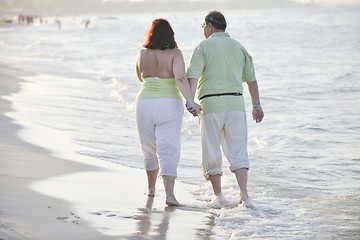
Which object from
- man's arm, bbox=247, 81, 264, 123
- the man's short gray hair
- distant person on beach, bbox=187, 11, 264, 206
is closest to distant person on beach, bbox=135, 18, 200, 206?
distant person on beach, bbox=187, 11, 264, 206

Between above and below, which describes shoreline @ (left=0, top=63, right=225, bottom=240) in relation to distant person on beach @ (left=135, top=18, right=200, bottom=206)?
below

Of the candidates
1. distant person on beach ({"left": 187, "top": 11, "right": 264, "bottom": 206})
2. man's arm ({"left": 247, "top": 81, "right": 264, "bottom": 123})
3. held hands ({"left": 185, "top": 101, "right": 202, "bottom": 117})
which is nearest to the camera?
Answer: held hands ({"left": 185, "top": 101, "right": 202, "bottom": 117})

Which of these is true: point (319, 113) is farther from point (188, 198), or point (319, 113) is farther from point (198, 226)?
point (198, 226)

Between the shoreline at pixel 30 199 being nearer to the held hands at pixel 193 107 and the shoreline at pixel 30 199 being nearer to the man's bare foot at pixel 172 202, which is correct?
the man's bare foot at pixel 172 202

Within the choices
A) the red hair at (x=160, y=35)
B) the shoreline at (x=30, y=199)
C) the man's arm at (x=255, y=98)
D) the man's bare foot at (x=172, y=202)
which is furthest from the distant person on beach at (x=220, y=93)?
the shoreline at (x=30, y=199)

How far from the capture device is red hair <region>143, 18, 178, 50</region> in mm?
4629

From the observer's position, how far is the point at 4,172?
502 cm

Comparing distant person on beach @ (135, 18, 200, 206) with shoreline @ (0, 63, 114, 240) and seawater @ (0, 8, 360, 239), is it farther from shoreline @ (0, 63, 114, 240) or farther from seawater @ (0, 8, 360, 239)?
shoreline @ (0, 63, 114, 240)

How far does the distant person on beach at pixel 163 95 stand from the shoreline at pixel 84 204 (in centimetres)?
38

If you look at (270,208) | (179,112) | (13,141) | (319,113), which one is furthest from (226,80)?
(319,113)

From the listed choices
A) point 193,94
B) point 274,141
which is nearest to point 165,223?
point 193,94

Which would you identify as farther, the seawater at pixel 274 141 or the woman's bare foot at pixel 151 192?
the woman's bare foot at pixel 151 192

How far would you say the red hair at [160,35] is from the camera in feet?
15.2

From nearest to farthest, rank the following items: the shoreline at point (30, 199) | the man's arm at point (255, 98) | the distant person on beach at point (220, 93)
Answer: the shoreline at point (30, 199) < the distant person on beach at point (220, 93) < the man's arm at point (255, 98)
